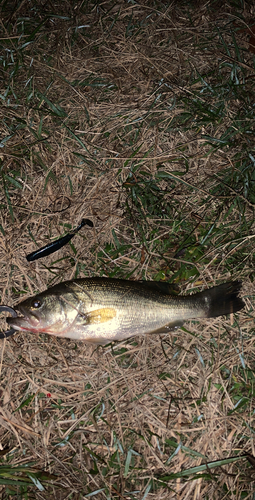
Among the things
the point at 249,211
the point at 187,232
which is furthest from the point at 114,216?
the point at 249,211

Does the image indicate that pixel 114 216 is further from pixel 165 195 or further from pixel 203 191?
pixel 203 191

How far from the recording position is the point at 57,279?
10.3ft

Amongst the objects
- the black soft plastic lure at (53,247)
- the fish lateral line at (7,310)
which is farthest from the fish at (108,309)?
the black soft plastic lure at (53,247)

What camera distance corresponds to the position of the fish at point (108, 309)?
2.69m

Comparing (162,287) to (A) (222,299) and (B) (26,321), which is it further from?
(B) (26,321)

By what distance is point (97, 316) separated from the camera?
107 inches

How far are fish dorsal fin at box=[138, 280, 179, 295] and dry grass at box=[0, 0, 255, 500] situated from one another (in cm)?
18

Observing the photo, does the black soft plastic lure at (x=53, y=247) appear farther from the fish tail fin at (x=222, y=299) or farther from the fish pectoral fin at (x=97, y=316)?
the fish tail fin at (x=222, y=299)

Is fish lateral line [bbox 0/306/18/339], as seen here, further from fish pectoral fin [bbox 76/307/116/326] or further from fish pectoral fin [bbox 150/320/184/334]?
fish pectoral fin [bbox 150/320/184/334]

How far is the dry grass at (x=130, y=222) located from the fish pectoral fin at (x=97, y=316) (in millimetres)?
481

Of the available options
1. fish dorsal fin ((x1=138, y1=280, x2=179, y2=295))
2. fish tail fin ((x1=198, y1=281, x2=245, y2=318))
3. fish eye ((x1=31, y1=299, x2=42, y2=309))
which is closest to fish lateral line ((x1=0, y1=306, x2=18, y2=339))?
fish eye ((x1=31, y1=299, x2=42, y2=309))

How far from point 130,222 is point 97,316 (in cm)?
107

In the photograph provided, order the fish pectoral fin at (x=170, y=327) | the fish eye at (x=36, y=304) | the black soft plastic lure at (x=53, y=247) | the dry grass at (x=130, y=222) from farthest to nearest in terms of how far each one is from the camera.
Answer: the black soft plastic lure at (x=53, y=247)
the dry grass at (x=130, y=222)
the fish pectoral fin at (x=170, y=327)
the fish eye at (x=36, y=304)

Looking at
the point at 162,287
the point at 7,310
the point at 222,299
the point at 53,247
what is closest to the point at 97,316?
the point at 162,287
